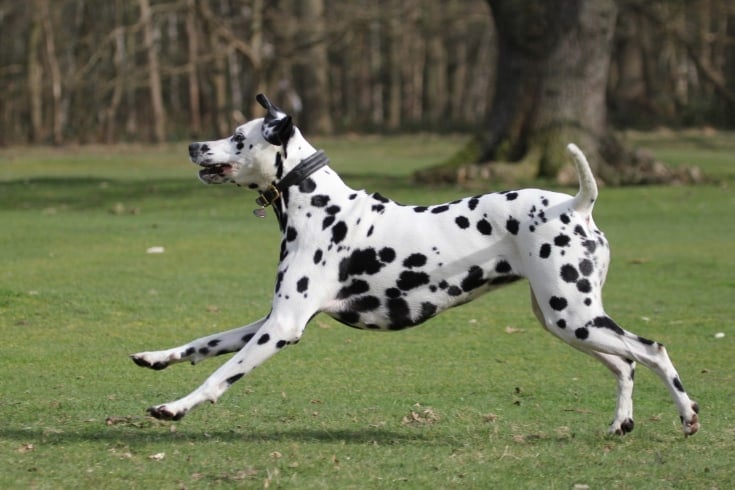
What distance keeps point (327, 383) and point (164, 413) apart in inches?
105

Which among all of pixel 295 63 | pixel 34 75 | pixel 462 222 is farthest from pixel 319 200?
pixel 295 63

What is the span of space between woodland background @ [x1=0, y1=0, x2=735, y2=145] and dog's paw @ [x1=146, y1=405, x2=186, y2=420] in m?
25.3

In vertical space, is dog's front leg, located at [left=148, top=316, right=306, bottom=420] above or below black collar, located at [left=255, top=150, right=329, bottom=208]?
below

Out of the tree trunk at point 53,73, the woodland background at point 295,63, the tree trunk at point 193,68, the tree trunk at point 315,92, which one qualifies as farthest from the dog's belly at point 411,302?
the tree trunk at point 315,92

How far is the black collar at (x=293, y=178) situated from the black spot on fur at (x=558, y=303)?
1.58m

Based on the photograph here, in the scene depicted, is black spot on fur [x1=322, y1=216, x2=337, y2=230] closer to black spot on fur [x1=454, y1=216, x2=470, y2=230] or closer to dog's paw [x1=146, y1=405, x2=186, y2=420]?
black spot on fur [x1=454, y1=216, x2=470, y2=230]

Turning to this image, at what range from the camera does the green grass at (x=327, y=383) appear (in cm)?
689

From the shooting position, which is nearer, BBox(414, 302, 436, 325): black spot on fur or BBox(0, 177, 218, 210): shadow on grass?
Answer: BBox(414, 302, 436, 325): black spot on fur

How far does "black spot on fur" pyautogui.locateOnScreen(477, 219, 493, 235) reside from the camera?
24.2 ft

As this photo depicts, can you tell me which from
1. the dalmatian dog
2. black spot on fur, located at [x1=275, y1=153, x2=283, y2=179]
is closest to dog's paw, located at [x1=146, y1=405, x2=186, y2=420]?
the dalmatian dog

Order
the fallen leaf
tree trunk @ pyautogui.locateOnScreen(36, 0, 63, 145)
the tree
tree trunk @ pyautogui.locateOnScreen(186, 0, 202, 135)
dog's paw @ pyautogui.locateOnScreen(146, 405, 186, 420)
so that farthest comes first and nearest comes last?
tree trunk @ pyautogui.locateOnScreen(186, 0, 202, 135)
tree trunk @ pyautogui.locateOnScreen(36, 0, 63, 145)
the tree
the fallen leaf
dog's paw @ pyautogui.locateOnScreen(146, 405, 186, 420)

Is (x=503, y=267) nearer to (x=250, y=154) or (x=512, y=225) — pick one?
(x=512, y=225)

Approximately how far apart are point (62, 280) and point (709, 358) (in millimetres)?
7156

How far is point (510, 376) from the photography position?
32.0 feet
